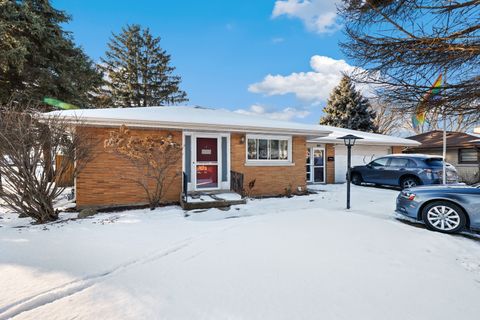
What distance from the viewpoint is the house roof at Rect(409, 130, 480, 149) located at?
1323cm

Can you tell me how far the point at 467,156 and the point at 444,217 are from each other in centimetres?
1321

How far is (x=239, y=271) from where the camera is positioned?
2957 millimetres

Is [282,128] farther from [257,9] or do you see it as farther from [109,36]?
[109,36]

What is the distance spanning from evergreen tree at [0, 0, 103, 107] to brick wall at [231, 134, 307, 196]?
10116mm

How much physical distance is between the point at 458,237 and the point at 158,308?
565cm

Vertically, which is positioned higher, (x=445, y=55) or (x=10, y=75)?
(x=10, y=75)

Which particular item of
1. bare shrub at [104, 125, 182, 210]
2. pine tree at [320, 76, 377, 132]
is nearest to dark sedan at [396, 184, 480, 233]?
bare shrub at [104, 125, 182, 210]

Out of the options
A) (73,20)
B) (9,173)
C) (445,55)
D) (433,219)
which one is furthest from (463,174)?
(73,20)

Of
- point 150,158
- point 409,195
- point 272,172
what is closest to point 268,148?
point 272,172

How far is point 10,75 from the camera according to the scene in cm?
1108

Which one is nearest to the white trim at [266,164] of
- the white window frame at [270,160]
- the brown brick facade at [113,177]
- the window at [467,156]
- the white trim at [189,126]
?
the white window frame at [270,160]

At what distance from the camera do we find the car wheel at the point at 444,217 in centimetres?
457

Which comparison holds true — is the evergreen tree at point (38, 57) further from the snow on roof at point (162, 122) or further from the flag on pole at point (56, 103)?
the snow on roof at point (162, 122)

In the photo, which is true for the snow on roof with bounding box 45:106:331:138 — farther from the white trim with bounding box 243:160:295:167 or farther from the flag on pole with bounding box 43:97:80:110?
the flag on pole with bounding box 43:97:80:110
